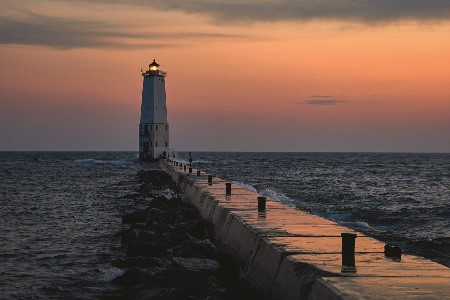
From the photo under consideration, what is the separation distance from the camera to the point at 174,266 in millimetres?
11430

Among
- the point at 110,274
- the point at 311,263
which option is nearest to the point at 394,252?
the point at 311,263

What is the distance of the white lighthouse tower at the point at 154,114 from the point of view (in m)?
72.8

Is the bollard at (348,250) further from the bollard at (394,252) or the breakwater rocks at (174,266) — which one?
the breakwater rocks at (174,266)

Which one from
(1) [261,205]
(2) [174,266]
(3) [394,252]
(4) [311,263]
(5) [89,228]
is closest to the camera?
(4) [311,263]

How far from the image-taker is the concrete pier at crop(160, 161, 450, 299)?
24.0ft

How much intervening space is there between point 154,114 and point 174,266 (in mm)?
62121

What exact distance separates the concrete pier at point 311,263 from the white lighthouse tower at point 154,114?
192 feet

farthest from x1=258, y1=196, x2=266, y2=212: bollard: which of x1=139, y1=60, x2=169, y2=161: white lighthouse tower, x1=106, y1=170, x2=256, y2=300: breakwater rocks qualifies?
x1=139, y1=60, x2=169, y2=161: white lighthouse tower

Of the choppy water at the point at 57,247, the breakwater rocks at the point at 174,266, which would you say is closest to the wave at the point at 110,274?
the choppy water at the point at 57,247

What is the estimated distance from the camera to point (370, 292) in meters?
7.04

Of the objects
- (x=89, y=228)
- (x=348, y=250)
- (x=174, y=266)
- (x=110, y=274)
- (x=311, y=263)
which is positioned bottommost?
(x=89, y=228)

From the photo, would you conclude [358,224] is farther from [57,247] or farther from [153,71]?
[153,71]

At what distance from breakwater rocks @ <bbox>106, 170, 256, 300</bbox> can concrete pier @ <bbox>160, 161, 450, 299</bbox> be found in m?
0.43

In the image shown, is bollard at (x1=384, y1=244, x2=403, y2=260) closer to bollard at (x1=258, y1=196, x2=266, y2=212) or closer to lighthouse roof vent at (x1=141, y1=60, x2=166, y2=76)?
bollard at (x1=258, y1=196, x2=266, y2=212)
